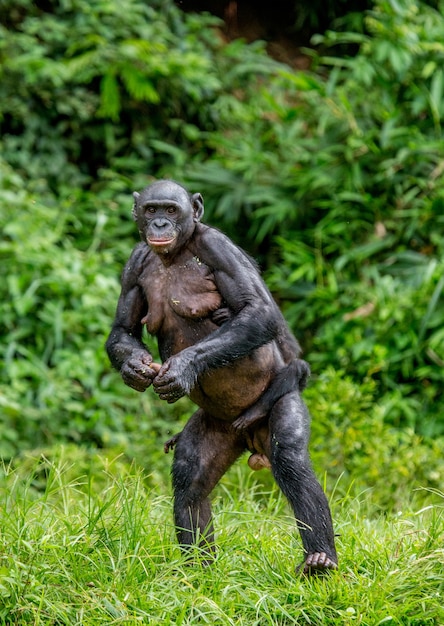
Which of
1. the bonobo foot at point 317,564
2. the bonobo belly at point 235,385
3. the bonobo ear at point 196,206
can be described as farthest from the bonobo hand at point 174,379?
the bonobo foot at point 317,564

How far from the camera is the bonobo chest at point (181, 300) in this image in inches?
202

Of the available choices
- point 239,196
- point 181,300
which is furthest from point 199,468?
point 239,196

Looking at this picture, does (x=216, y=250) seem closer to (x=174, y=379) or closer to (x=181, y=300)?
(x=181, y=300)

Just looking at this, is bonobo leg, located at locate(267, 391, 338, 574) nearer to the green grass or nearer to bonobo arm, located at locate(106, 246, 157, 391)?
the green grass

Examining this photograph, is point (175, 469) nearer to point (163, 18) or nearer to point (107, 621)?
point (107, 621)

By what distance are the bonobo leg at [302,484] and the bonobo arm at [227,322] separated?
389 mm

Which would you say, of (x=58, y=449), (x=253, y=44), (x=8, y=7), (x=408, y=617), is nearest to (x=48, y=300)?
(x=58, y=449)

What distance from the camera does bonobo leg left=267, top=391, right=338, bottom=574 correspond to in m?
4.77

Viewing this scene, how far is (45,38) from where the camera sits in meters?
11.4

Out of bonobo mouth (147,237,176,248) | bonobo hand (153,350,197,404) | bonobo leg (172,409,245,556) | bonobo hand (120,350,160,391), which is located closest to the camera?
bonobo hand (153,350,197,404)

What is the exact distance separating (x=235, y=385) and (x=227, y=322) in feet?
1.14

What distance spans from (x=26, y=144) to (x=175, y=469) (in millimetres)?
6994

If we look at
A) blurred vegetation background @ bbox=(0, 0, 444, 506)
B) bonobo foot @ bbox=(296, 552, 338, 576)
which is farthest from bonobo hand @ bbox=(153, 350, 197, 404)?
blurred vegetation background @ bbox=(0, 0, 444, 506)

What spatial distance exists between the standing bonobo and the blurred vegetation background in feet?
8.68
